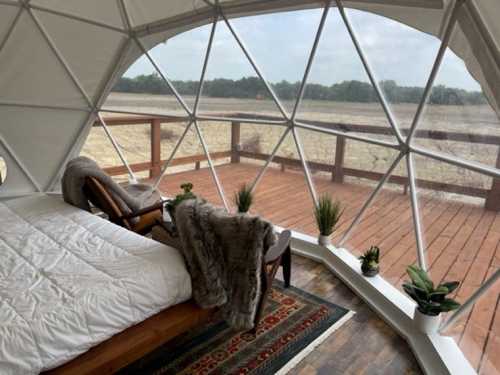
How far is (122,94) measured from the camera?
585 cm

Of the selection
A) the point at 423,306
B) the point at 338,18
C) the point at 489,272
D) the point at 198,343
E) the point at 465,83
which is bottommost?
the point at 198,343

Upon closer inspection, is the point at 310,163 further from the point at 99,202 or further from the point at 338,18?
the point at 99,202

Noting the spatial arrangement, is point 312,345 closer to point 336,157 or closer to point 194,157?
point 336,157

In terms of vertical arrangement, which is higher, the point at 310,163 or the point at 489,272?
the point at 310,163

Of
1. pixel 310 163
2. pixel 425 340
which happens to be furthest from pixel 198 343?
pixel 310 163

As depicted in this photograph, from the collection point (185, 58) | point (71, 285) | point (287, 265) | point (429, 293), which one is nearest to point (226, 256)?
point (71, 285)

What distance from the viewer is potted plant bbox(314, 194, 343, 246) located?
3.94 metres

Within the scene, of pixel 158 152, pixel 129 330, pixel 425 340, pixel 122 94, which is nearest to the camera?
pixel 129 330

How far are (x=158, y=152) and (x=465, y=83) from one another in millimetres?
5365

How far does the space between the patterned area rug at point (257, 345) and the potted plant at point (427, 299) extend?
605mm

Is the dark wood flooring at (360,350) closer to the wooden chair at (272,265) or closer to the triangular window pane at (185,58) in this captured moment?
the wooden chair at (272,265)

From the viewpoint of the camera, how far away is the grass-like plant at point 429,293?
2578 millimetres

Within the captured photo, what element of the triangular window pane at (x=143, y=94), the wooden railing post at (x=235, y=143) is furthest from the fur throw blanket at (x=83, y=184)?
the wooden railing post at (x=235, y=143)

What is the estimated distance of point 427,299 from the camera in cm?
268
